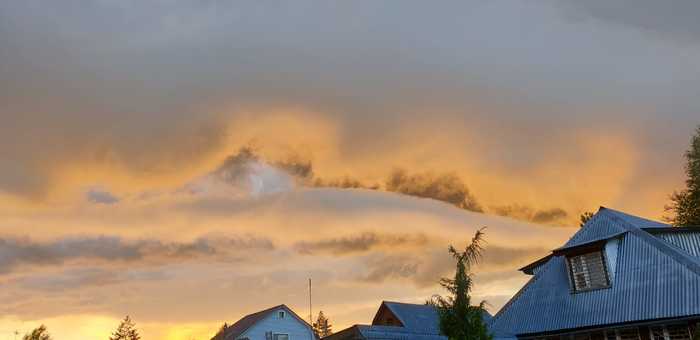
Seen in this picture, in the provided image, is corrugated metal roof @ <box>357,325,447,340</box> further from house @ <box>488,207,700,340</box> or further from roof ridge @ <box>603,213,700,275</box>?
roof ridge @ <box>603,213,700,275</box>

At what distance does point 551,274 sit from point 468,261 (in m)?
11.1

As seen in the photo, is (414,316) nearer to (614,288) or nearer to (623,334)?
(614,288)

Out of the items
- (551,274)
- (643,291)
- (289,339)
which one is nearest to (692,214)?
(551,274)

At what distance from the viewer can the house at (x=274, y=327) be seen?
61812mm

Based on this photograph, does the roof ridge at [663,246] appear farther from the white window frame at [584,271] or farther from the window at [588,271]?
the window at [588,271]

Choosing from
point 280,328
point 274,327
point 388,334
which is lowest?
point 388,334

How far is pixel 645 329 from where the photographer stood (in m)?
25.2

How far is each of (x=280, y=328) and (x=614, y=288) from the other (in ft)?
143

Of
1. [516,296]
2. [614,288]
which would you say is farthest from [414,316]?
[614,288]

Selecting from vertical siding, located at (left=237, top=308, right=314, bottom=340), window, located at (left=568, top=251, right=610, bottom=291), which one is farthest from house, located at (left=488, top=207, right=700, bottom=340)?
vertical siding, located at (left=237, top=308, right=314, bottom=340)

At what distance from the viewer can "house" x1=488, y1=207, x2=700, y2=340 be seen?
24.4 m

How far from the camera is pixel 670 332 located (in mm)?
24531

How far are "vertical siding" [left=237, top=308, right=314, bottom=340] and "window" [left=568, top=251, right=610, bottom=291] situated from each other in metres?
40.9

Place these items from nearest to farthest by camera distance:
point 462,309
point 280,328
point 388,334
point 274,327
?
point 462,309 < point 388,334 < point 274,327 < point 280,328
